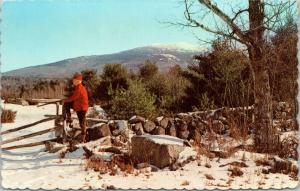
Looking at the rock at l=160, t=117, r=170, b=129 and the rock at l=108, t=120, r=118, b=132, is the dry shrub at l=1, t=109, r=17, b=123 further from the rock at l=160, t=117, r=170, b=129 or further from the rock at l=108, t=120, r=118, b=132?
the rock at l=160, t=117, r=170, b=129

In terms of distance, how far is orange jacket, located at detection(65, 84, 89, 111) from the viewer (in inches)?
444

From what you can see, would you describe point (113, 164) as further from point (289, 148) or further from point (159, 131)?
point (289, 148)

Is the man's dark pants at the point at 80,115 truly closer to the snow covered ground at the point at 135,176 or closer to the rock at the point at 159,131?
the snow covered ground at the point at 135,176

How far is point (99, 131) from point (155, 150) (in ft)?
7.21

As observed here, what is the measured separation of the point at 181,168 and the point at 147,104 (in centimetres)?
442

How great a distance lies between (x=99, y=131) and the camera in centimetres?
1164

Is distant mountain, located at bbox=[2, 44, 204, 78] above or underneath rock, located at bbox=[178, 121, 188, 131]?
above

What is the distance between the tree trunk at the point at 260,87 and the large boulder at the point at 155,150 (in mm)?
1803

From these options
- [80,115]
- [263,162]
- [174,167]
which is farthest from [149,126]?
[263,162]

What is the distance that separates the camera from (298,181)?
8922 mm

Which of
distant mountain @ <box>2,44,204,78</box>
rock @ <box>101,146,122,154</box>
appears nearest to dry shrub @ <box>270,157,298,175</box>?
rock @ <box>101,146,122,154</box>

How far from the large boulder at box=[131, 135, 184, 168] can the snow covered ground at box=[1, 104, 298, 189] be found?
16cm

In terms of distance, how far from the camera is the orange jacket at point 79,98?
11289 mm

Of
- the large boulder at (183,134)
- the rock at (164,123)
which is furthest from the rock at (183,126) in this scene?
the rock at (164,123)
